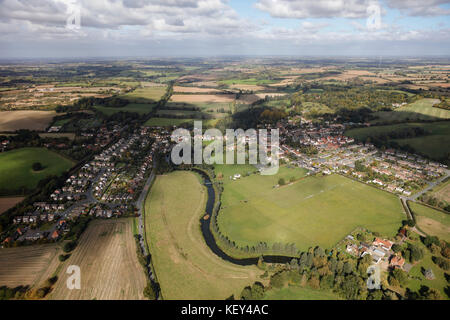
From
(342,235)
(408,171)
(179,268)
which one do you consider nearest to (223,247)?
(179,268)

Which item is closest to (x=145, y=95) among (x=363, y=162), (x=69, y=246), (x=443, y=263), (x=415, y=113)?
(x=363, y=162)

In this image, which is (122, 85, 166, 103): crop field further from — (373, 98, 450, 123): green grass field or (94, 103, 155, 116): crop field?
(373, 98, 450, 123): green grass field

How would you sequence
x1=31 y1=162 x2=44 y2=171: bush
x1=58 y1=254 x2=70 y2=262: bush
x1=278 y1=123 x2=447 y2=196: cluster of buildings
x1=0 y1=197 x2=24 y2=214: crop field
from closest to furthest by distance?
x1=58 y1=254 x2=70 y2=262: bush → x1=0 y1=197 x2=24 y2=214: crop field → x1=278 y1=123 x2=447 y2=196: cluster of buildings → x1=31 y1=162 x2=44 y2=171: bush

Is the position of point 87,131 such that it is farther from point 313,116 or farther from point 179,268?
point 313,116

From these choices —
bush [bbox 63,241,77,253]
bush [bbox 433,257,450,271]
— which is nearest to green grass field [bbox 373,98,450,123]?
bush [bbox 433,257,450,271]

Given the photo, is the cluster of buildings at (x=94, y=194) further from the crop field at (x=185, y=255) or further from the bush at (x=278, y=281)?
Result: the bush at (x=278, y=281)

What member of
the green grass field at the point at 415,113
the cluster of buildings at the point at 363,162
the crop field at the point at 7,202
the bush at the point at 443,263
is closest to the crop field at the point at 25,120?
the crop field at the point at 7,202

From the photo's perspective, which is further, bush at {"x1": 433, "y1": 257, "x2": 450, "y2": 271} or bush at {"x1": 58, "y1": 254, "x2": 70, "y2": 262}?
bush at {"x1": 58, "y1": 254, "x2": 70, "y2": 262}
